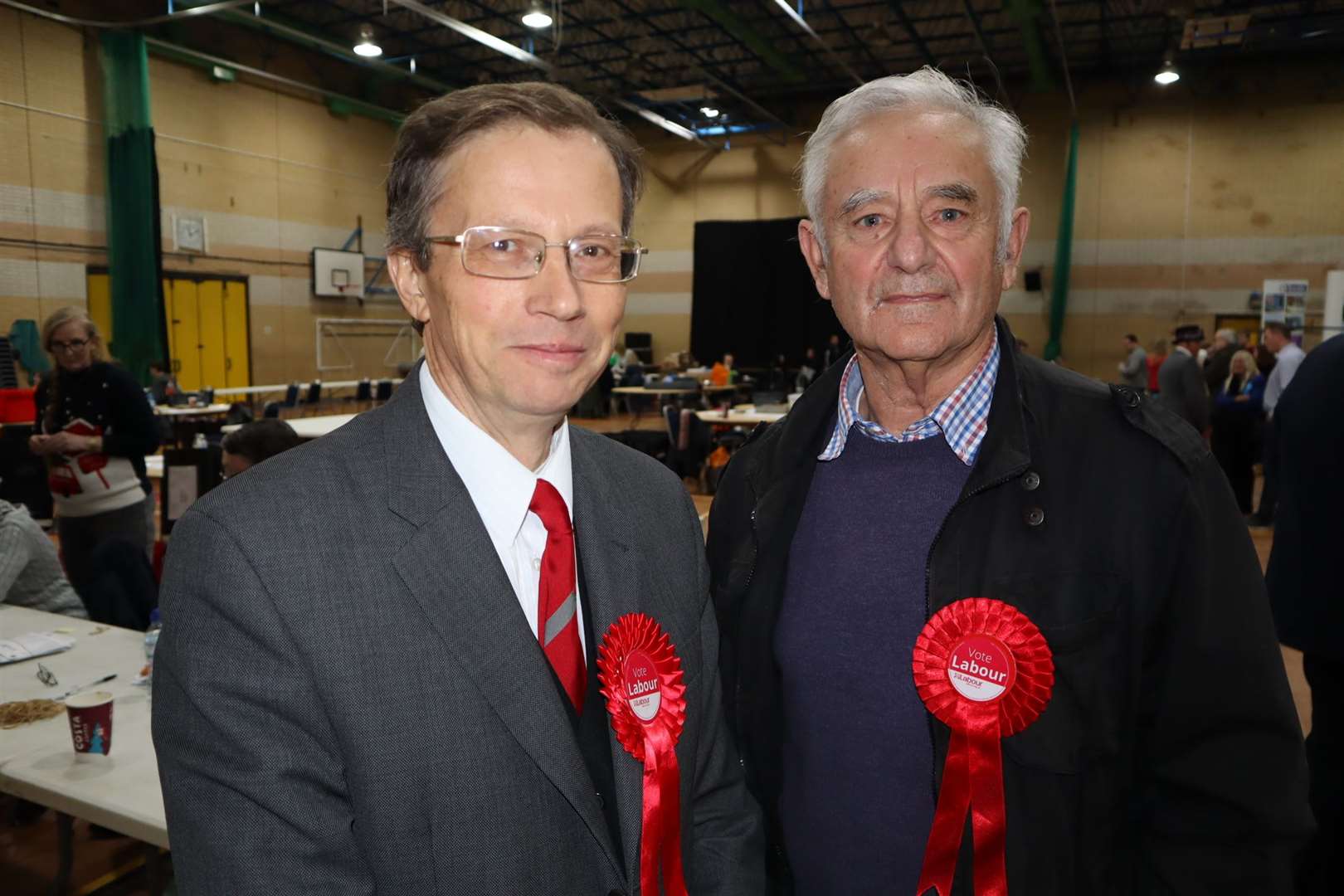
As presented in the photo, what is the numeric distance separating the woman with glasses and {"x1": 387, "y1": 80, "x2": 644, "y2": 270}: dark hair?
3.48 meters

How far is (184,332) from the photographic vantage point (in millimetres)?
14070

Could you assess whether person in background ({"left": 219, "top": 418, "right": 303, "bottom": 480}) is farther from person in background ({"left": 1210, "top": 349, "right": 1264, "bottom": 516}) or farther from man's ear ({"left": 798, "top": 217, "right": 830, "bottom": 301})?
person in background ({"left": 1210, "top": 349, "right": 1264, "bottom": 516})

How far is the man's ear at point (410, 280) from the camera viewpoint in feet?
3.78

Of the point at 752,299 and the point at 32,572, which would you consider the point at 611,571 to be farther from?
the point at 752,299

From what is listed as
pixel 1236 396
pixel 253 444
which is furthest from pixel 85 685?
pixel 1236 396

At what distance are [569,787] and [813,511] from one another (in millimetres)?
618

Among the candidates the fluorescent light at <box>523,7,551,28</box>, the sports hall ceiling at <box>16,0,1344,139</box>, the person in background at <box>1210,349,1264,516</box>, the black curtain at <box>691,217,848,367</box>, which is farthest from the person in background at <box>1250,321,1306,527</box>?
the black curtain at <box>691,217,848,367</box>

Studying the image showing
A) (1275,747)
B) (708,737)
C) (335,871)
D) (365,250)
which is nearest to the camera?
(335,871)

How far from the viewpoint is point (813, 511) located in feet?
4.76

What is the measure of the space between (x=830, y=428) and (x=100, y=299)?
1422 cm

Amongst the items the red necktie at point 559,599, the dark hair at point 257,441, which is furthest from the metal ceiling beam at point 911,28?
the red necktie at point 559,599

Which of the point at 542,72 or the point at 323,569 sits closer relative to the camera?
the point at 323,569

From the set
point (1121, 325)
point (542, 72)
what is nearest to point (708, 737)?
point (542, 72)

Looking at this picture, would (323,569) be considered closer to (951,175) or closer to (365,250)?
(951,175)
